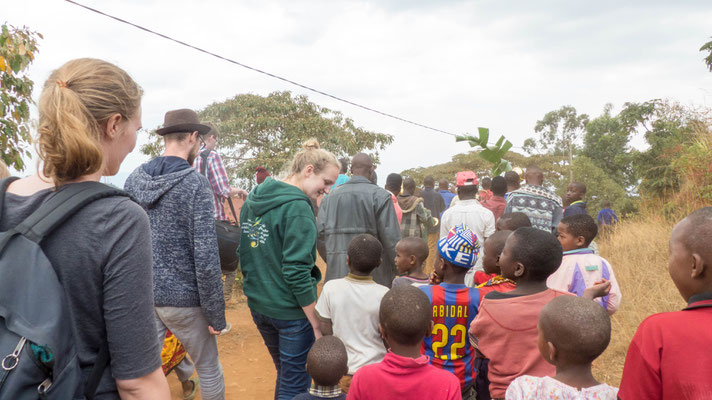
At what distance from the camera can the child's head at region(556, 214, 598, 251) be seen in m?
3.36

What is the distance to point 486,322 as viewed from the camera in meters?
2.44

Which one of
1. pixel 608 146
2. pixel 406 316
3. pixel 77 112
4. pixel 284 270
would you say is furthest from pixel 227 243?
pixel 608 146

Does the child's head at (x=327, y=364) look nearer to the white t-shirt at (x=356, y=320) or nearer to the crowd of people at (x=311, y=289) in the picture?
the crowd of people at (x=311, y=289)

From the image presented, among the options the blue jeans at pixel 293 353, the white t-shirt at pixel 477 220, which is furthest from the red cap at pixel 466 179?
the blue jeans at pixel 293 353

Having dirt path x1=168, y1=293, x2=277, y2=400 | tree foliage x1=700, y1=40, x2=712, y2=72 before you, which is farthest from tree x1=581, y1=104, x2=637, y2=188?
dirt path x1=168, y1=293, x2=277, y2=400

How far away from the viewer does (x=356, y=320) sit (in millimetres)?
2775

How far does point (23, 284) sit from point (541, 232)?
7.58 ft

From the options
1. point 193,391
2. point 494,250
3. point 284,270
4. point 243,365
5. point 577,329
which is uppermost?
point 577,329

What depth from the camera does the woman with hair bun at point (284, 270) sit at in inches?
111

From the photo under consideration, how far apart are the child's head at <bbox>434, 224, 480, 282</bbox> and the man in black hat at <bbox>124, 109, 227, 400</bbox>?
1.32 meters

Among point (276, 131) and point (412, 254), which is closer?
point (412, 254)

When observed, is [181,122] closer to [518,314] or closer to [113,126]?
[113,126]

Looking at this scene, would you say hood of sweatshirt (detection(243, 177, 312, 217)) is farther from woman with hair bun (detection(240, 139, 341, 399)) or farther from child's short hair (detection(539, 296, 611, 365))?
child's short hair (detection(539, 296, 611, 365))

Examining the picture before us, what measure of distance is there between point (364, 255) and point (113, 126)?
180 centimetres
